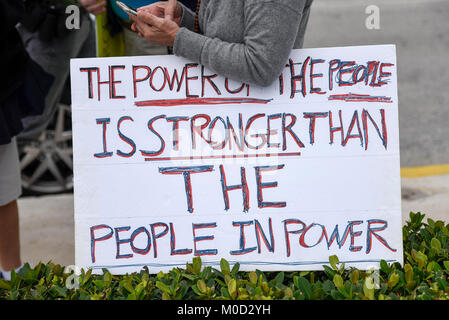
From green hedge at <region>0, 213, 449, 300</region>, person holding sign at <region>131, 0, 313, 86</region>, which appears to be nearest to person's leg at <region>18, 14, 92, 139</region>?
person holding sign at <region>131, 0, 313, 86</region>

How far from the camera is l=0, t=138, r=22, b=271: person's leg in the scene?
284cm

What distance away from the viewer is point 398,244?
1961 mm

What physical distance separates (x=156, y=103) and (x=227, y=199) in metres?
0.43

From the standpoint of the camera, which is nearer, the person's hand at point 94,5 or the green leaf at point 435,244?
the green leaf at point 435,244

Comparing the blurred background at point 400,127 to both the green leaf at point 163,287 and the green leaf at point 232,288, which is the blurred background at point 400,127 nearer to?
the green leaf at point 232,288

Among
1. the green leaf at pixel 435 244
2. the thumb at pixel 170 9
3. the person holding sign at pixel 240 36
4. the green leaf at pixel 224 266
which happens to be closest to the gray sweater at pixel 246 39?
the person holding sign at pixel 240 36

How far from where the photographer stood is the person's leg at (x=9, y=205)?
9.30 feet

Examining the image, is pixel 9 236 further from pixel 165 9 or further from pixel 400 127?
pixel 400 127

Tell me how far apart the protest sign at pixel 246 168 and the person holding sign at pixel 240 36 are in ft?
0.31

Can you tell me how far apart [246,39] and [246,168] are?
1.49ft

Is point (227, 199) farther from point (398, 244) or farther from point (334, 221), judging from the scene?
point (398, 244)
